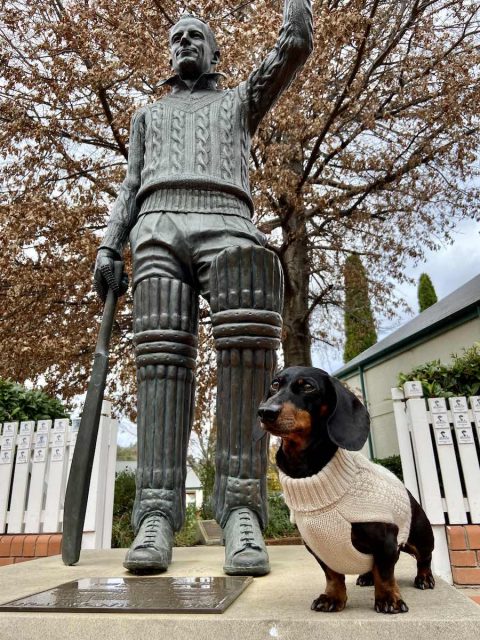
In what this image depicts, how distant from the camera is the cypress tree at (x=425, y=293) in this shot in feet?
82.2

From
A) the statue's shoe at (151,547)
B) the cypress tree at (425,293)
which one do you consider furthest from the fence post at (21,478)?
the cypress tree at (425,293)

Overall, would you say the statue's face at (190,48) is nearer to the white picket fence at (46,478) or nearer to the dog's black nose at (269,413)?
the dog's black nose at (269,413)

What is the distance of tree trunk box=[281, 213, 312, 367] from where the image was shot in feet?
29.2

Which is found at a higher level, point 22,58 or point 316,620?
point 22,58

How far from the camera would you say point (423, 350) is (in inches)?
443

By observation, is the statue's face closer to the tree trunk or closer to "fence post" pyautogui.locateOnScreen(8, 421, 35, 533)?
"fence post" pyautogui.locateOnScreen(8, 421, 35, 533)

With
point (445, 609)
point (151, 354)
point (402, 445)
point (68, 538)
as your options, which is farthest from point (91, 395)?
point (402, 445)

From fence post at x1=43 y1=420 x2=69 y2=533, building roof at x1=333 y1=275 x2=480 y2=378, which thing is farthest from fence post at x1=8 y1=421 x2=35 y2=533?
building roof at x1=333 y1=275 x2=480 y2=378

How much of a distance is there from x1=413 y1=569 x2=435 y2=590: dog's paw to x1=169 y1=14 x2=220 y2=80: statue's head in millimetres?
2823

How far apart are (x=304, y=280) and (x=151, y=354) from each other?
24.1 feet

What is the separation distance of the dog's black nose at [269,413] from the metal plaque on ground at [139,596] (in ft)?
1.87

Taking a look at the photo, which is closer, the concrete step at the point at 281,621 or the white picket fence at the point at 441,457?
the concrete step at the point at 281,621

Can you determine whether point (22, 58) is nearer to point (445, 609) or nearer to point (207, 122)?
point (207, 122)

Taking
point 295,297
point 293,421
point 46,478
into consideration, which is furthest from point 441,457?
point 295,297
